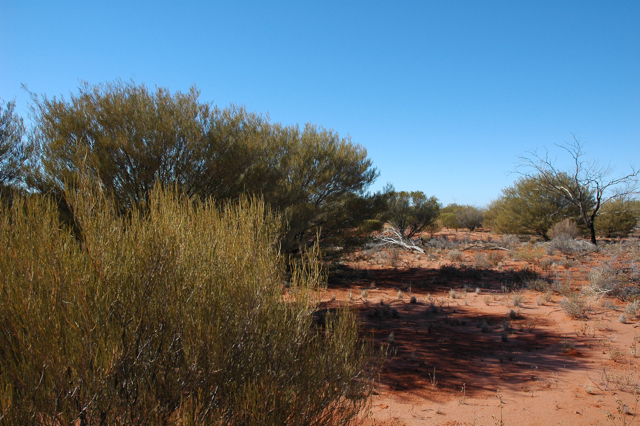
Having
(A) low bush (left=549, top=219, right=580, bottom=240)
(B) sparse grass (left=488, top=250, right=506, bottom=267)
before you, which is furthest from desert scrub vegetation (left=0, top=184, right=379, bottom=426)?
(A) low bush (left=549, top=219, right=580, bottom=240)

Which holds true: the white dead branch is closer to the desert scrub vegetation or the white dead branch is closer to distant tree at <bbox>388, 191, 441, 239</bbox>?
distant tree at <bbox>388, 191, 441, 239</bbox>

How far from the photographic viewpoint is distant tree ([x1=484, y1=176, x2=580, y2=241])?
75.6ft

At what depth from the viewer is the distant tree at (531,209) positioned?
2303 cm

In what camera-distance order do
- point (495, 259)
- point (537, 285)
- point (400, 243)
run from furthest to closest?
point (400, 243) < point (495, 259) < point (537, 285)

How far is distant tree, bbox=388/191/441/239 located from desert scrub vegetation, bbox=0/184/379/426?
808 inches

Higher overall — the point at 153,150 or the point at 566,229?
the point at 153,150

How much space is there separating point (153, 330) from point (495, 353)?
575 cm

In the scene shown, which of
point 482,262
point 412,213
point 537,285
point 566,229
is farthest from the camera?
point 412,213

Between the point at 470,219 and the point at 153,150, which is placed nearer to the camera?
the point at 153,150

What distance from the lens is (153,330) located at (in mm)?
2283

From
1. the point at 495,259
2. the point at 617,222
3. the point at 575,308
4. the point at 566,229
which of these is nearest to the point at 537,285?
the point at 575,308

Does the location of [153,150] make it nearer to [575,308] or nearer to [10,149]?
[10,149]

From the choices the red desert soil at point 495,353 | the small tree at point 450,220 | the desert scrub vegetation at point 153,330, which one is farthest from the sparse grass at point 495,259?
the small tree at point 450,220

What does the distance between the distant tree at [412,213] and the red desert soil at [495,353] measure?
1064 centimetres
